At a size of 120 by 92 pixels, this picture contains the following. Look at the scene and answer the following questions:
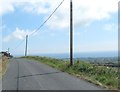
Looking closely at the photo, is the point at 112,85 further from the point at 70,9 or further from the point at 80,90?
the point at 70,9

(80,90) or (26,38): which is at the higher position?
(26,38)

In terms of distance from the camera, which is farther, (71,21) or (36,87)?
(71,21)

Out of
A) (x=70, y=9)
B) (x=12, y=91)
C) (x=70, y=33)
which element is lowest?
(x=12, y=91)

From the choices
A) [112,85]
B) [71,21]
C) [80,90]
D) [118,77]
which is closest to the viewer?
[80,90]

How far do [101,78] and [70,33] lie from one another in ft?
39.5

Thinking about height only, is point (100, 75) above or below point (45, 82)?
above

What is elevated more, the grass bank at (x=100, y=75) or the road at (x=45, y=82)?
the grass bank at (x=100, y=75)

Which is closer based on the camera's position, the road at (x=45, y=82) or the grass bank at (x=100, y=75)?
the road at (x=45, y=82)

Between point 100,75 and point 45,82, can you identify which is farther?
point 100,75

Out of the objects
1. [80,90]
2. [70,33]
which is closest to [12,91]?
[80,90]

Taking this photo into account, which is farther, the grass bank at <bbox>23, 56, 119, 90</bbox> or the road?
the grass bank at <bbox>23, 56, 119, 90</bbox>

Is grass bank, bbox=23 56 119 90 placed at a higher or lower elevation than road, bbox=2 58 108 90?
higher

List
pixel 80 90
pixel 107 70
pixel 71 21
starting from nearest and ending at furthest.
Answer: pixel 80 90 → pixel 107 70 → pixel 71 21

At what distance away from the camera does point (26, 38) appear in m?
103
